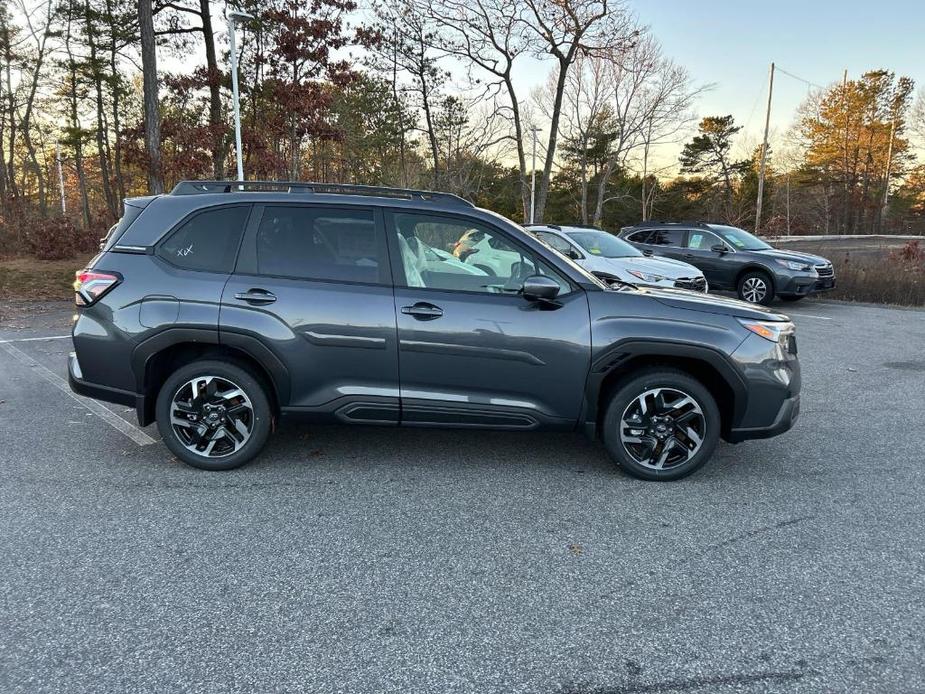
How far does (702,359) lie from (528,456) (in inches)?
54.9

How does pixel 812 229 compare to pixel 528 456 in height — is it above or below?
above

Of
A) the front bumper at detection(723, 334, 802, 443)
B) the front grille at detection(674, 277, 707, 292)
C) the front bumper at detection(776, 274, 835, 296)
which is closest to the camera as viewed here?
the front bumper at detection(723, 334, 802, 443)

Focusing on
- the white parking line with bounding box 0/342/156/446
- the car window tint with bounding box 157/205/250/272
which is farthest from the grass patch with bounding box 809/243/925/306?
the white parking line with bounding box 0/342/156/446

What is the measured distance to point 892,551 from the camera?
10.6ft

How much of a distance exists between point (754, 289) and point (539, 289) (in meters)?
10.8

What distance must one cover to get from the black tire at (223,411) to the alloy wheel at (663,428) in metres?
2.34

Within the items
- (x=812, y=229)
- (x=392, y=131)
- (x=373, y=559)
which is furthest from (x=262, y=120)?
(x=812, y=229)

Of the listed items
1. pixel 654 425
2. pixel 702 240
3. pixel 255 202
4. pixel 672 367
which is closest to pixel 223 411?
pixel 255 202

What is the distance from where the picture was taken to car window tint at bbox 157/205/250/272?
4.09 meters

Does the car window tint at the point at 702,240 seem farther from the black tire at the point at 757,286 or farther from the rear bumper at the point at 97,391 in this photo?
the rear bumper at the point at 97,391

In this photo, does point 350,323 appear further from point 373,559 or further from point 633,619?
point 633,619

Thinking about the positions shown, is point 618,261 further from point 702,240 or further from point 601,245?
point 702,240

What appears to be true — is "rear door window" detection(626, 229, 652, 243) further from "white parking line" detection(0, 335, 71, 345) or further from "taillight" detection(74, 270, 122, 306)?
"taillight" detection(74, 270, 122, 306)

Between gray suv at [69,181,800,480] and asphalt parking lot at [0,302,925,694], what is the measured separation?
1.38 ft
